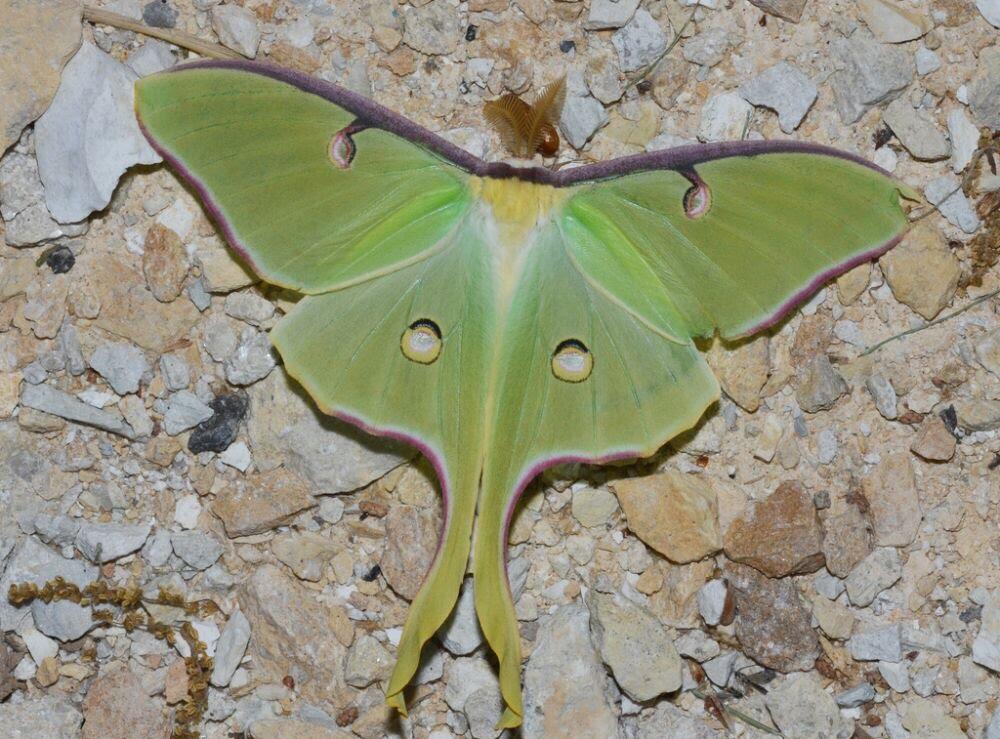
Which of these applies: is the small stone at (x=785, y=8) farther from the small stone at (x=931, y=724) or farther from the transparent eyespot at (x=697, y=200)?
the small stone at (x=931, y=724)

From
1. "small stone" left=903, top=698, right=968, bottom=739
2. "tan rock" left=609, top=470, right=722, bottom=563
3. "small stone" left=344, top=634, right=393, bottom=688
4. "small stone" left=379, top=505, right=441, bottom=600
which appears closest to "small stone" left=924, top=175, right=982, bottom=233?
"tan rock" left=609, top=470, right=722, bottom=563

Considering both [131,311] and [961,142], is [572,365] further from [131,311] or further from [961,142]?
[961,142]

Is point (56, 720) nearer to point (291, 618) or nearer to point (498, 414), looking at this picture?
point (291, 618)

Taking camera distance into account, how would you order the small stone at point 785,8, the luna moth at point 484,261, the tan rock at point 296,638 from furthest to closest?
1. the small stone at point 785,8
2. the tan rock at point 296,638
3. the luna moth at point 484,261

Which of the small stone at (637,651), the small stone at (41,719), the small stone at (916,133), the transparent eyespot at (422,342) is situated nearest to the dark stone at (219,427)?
the transparent eyespot at (422,342)

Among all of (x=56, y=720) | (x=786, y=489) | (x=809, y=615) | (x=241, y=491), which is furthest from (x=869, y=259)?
(x=56, y=720)
